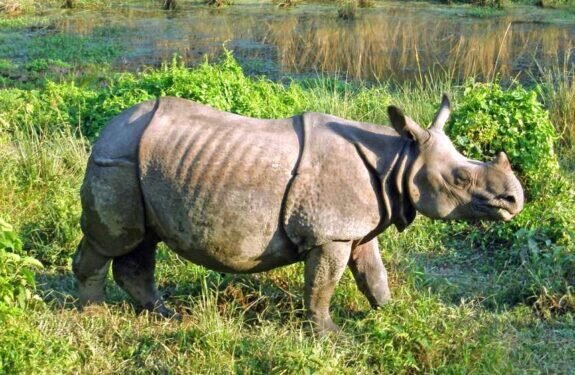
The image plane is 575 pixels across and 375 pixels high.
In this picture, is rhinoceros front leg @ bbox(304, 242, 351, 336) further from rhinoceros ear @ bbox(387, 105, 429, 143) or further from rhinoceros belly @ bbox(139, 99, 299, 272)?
rhinoceros ear @ bbox(387, 105, 429, 143)

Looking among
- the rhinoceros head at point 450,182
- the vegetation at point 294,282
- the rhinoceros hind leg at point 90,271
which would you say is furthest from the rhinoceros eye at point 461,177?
the rhinoceros hind leg at point 90,271

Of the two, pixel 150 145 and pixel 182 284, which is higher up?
Result: pixel 150 145

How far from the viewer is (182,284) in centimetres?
600

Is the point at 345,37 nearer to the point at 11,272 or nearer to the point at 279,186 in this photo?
the point at 279,186

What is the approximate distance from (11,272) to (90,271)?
2.00ft

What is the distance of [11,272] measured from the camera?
4.82 m

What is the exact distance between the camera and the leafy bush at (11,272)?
4.66 meters

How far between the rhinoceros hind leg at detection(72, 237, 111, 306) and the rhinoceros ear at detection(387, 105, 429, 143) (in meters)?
1.93

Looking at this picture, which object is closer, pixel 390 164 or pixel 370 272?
pixel 390 164

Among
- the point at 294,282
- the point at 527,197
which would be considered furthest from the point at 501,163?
the point at 527,197

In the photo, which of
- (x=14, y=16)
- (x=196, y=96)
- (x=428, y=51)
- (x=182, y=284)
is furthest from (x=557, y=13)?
(x=182, y=284)

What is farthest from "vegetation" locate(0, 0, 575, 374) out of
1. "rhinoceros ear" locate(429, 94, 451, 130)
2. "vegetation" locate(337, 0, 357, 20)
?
"vegetation" locate(337, 0, 357, 20)

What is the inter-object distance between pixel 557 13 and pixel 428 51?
232 inches

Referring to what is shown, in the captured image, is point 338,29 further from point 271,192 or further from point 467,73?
point 271,192
